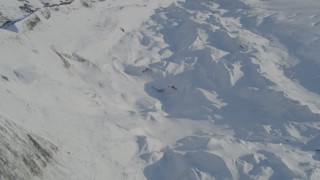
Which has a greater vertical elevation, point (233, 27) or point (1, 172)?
point (1, 172)

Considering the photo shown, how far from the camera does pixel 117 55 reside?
40469 mm

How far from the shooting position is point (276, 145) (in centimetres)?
3059

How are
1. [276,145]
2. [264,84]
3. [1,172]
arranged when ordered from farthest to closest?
[264,84], [276,145], [1,172]

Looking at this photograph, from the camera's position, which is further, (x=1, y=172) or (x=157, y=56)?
(x=157, y=56)

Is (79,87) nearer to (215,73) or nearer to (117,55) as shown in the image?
(117,55)

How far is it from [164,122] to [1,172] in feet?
45.7

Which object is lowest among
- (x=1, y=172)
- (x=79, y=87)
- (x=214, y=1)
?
(x=214, y=1)

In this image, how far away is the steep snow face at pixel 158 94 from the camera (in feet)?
90.9

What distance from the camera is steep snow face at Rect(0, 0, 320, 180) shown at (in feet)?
90.9

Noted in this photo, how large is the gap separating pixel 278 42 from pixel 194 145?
17.0 meters

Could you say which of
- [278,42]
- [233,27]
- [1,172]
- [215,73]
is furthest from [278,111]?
[1,172]

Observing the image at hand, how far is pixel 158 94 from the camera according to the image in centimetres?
3712

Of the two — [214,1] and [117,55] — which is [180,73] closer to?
[117,55]

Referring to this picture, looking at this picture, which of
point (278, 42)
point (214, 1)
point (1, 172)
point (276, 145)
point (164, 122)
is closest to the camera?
point (1, 172)
